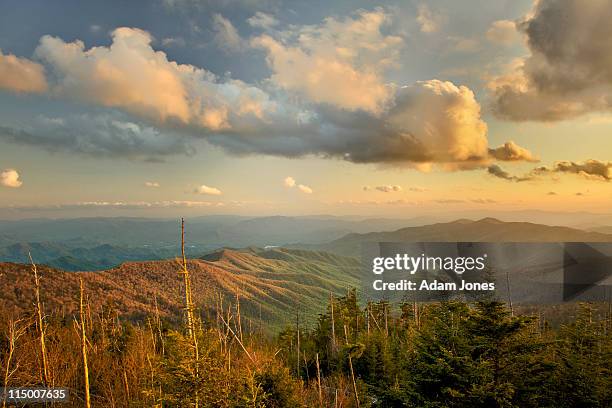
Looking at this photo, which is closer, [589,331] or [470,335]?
[470,335]

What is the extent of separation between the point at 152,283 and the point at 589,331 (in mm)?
193143

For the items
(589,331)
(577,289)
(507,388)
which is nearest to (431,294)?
(589,331)

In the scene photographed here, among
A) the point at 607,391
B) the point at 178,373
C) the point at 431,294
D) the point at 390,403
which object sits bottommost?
the point at 431,294

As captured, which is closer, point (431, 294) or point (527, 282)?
point (431, 294)

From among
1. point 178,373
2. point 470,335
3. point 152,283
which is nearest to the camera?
point 178,373

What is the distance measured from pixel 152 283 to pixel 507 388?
194113 millimetres

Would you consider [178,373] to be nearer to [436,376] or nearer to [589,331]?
[436,376]

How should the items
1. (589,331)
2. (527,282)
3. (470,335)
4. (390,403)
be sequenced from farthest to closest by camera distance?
(527,282) → (589,331) → (390,403) → (470,335)

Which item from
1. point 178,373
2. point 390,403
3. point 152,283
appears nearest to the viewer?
point 178,373

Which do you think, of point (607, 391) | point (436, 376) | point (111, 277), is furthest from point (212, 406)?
point (111, 277)

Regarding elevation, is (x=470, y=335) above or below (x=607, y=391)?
above

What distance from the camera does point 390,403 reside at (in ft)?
57.9

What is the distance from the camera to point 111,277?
174 meters

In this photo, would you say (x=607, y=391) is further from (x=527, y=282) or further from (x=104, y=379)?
(x=527, y=282)
